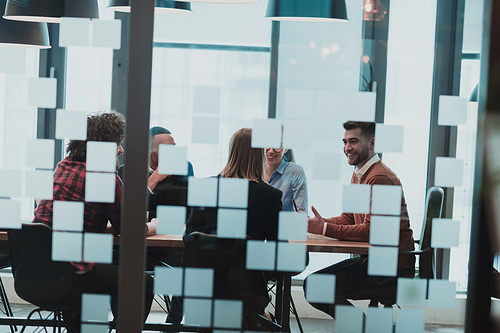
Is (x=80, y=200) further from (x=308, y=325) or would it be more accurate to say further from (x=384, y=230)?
(x=308, y=325)

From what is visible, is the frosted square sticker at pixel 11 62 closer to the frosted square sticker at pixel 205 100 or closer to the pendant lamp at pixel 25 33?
the pendant lamp at pixel 25 33

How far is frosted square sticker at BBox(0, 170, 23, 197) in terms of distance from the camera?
223 cm

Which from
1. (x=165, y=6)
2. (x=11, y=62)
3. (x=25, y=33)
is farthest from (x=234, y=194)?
(x=25, y=33)

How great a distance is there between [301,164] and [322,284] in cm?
63

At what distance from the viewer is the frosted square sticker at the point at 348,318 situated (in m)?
2.34

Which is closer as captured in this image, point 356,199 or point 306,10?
point 356,199

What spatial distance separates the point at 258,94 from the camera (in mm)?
2473

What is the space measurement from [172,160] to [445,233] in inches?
53.8

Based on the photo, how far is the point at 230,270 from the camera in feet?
7.39

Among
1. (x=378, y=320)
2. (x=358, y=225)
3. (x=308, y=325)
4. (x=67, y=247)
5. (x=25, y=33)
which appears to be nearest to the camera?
(x=67, y=247)

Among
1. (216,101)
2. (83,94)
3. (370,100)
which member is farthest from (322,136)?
(83,94)

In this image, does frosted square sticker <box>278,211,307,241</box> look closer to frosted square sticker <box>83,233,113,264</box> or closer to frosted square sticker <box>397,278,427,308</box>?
frosted square sticker <box>397,278,427,308</box>

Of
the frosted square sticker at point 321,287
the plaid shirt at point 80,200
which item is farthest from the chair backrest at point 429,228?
the plaid shirt at point 80,200

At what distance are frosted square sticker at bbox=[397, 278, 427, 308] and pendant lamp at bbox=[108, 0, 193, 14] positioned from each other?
175 cm
